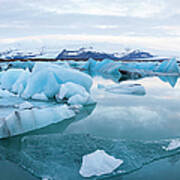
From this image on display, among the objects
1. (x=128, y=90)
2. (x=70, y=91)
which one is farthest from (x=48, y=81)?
(x=128, y=90)

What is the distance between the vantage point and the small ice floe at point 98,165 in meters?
1.48

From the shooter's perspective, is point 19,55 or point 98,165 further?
point 19,55

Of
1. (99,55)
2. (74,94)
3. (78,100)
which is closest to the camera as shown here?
(78,100)

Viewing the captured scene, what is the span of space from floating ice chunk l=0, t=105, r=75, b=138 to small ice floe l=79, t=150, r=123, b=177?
3.14 feet

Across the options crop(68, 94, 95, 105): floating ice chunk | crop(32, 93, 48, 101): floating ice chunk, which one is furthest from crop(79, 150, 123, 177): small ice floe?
crop(32, 93, 48, 101): floating ice chunk

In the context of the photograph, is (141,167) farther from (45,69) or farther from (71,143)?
(45,69)

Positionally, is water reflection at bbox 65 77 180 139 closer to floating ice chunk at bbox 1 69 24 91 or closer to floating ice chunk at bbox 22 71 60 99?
floating ice chunk at bbox 22 71 60 99

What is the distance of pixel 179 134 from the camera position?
2268mm

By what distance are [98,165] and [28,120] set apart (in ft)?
3.69

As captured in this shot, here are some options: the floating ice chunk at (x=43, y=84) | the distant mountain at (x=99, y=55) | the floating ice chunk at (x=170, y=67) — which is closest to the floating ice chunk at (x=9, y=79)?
the floating ice chunk at (x=43, y=84)

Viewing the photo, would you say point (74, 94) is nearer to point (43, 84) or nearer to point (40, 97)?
point (40, 97)

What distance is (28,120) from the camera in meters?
2.36

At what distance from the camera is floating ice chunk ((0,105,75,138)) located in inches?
85.2

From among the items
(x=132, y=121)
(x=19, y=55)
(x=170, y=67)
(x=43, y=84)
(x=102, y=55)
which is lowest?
(x=19, y=55)
